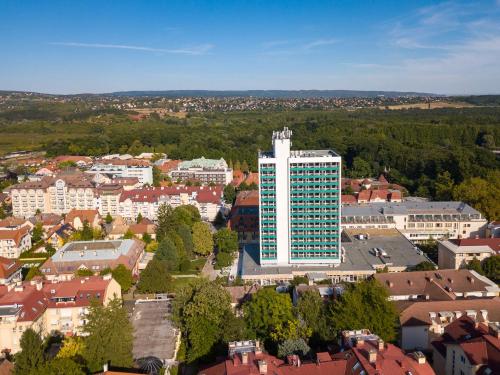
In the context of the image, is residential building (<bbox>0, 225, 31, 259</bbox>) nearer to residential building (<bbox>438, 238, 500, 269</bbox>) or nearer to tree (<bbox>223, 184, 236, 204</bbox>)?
tree (<bbox>223, 184, 236, 204</bbox>)

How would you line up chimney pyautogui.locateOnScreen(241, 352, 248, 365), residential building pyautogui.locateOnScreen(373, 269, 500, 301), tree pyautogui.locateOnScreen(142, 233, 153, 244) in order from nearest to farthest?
chimney pyautogui.locateOnScreen(241, 352, 248, 365)
residential building pyautogui.locateOnScreen(373, 269, 500, 301)
tree pyautogui.locateOnScreen(142, 233, 153, 244)

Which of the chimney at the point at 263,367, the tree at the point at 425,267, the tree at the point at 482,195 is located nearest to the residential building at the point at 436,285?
the tree at the point at 425,267

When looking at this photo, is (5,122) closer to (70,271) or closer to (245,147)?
(245,147)

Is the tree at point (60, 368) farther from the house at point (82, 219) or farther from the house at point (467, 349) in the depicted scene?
the house at point (82, 219)

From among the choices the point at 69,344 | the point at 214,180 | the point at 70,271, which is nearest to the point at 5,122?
the point at 214,180

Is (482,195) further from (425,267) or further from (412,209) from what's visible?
(425,267)

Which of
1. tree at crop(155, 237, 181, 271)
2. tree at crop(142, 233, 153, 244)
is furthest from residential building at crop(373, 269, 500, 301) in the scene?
tree at crop(142, 233, 153, 244)
